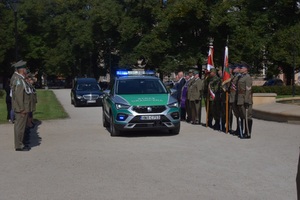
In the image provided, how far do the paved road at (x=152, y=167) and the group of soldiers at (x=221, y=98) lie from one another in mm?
A: 635

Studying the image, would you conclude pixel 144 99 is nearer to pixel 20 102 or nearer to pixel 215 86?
pixel 215 86

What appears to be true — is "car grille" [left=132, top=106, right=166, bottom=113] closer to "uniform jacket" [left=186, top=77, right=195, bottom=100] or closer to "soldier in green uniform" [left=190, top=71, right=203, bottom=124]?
"soldier in green uniform" [left=190, top=71, right=203, bottom=124]

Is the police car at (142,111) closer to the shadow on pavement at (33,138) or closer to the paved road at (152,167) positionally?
the paved road at (152,167)

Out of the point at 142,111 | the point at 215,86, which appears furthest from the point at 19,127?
the point at 215,86

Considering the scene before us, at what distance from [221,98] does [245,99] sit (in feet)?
6.73

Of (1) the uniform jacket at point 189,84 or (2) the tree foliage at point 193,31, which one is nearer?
(1) the uniform jacket at point 189,84

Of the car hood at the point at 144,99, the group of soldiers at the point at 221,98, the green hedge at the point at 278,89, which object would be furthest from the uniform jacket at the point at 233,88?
the green hedge at the point at 278,89

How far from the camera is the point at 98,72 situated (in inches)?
3044

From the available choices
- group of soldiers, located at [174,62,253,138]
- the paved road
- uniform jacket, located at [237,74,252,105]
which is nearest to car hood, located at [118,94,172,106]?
the paved road

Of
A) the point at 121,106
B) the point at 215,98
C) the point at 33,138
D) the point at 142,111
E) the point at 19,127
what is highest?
the point at 215,98

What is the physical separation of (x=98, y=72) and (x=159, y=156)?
68.1 metres

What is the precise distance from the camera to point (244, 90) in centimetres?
1269

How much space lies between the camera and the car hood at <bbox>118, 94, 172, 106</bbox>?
13156mm

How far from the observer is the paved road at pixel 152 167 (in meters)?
6.82
